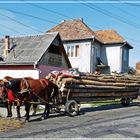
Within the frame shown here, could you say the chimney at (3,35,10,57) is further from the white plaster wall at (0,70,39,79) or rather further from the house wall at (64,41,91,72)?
the house wall at (64,41,91,72)

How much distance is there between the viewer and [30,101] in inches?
546

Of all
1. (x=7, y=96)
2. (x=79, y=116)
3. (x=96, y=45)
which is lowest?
(x=79, y=116)

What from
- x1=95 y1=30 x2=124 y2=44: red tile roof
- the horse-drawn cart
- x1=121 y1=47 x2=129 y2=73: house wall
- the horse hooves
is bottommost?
the horse hooves

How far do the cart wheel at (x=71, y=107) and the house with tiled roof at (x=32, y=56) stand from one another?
1353 cm

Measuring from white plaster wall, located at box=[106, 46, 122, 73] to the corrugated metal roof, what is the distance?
14894 millimetres

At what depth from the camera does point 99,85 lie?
1802cm

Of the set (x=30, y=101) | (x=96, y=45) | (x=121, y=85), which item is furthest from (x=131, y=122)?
(x=96, y=45)

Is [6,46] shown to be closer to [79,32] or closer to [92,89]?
[79,32]

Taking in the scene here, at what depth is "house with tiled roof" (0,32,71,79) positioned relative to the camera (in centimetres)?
2978

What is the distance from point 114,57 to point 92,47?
16.4 ft

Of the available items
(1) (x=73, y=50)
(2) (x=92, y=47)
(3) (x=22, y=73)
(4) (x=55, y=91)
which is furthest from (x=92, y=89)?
(1) (x=73, y=50)

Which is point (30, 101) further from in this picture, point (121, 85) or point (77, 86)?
point (121, 85)

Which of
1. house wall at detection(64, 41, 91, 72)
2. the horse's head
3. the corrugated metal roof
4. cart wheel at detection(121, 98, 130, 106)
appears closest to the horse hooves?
the horse's head

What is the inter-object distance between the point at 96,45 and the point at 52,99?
2973cm
